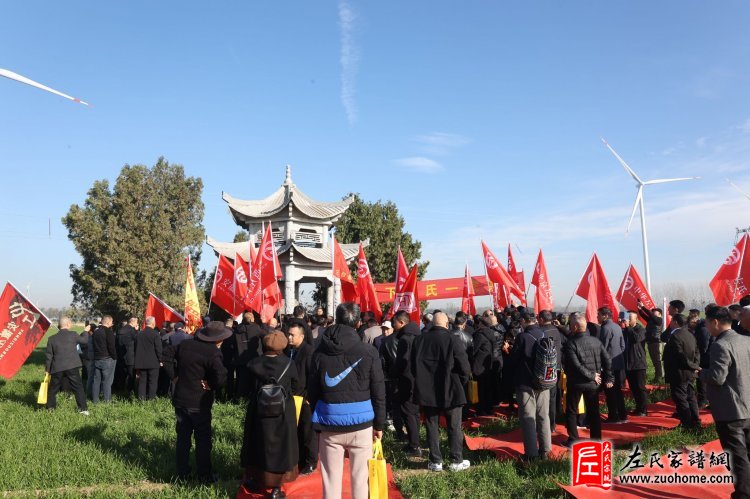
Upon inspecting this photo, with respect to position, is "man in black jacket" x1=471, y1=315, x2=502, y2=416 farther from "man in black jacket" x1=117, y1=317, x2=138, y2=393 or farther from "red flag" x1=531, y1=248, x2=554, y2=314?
"man in black jacket" x1=117, y1=317, x2=138, y2=393

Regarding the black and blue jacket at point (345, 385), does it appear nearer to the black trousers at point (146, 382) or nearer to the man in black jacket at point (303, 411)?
the man in black jacket at point (303, 411)

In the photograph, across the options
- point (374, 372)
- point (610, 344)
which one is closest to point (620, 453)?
point (610, 344)

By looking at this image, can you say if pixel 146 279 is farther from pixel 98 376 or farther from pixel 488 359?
pixel 488 359

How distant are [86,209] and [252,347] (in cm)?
1926

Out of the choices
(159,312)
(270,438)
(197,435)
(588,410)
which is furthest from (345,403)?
(159,312)

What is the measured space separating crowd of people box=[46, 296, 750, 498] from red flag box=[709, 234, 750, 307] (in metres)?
3.96

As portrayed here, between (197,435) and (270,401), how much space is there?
1.58 metres

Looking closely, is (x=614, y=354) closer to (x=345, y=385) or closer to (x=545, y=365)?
(x=545, y=365)

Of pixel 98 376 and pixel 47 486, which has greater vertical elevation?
pixel 98 376

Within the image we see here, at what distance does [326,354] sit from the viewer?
502 cm

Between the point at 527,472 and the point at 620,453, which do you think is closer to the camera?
the point at 527,472

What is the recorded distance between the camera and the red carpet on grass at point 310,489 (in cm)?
574

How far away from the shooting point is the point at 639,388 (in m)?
9.63

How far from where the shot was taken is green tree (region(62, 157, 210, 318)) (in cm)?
2486
